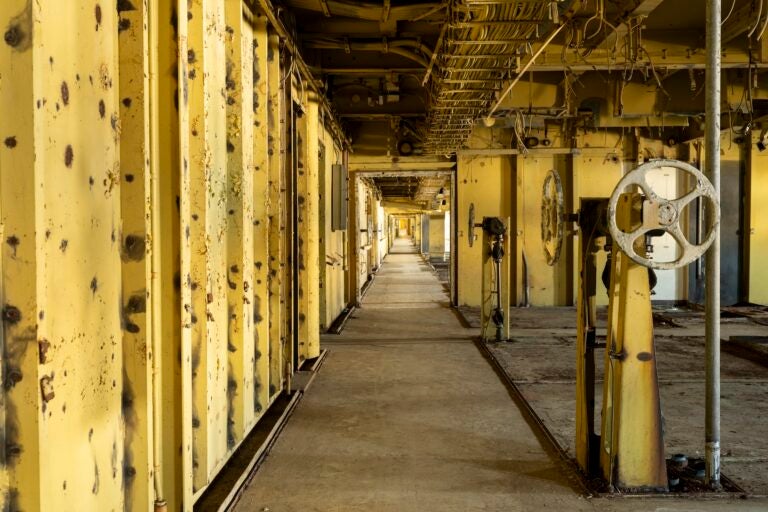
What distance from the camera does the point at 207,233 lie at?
262cm

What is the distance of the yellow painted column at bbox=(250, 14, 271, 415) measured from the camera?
360 cm

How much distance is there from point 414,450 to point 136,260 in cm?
190

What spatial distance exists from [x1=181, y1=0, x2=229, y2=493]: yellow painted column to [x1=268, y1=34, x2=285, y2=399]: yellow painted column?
90 cm

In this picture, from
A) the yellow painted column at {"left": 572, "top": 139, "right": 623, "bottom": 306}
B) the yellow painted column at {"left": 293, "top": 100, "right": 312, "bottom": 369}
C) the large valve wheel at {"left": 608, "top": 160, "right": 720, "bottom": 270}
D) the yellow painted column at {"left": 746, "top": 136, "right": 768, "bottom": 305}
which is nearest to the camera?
the large valve wheel at {"left": 608, "top": 160, "right": 720, "bottom": 270}

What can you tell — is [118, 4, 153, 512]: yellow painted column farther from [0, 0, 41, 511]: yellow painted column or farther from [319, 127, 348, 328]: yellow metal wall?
[319, 127, 348, 328]: yellow metal wall

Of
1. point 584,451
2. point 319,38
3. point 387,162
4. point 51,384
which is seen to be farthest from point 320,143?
point 51,384

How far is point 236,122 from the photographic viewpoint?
3141 mm

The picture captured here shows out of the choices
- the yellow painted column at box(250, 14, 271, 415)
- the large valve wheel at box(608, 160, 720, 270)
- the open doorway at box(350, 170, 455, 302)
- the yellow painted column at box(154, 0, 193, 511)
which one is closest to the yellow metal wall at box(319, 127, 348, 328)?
the yellow painted column at box(250, 14, 271, 415)

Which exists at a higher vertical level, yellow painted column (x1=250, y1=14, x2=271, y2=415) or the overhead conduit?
the overhead conduit

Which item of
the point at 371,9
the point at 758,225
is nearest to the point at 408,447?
the point at 371,9

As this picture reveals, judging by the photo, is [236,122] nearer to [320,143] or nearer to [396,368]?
[396,368]

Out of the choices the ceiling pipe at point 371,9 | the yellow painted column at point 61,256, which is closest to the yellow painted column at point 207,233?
the yellow painted column at point 61,256

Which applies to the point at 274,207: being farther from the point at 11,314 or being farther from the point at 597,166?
the point at 597,166

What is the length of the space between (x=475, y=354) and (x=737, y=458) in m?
2.92
